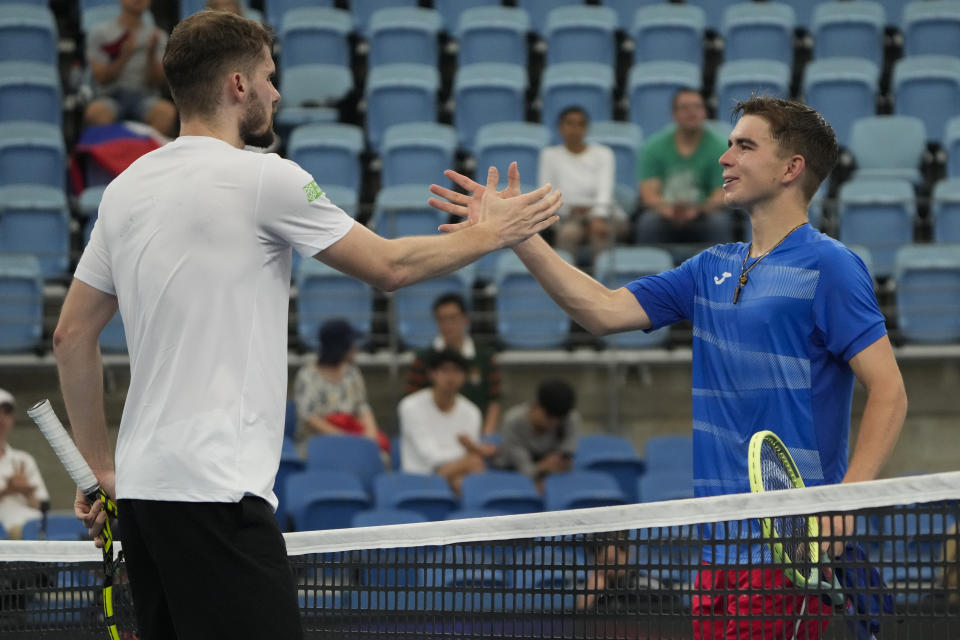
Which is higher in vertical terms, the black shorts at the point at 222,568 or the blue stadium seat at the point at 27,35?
the blue stadium seat at the point at 27,35

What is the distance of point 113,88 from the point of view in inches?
450

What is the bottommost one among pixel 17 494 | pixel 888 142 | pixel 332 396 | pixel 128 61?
pixel 17 494

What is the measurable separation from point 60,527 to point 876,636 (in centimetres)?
559

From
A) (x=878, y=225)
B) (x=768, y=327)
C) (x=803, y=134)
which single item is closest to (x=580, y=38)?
(x=878, y=225)

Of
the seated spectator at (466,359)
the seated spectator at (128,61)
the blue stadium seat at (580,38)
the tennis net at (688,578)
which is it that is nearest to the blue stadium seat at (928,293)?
the seated spectator at (466,359)

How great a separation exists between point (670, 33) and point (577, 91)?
1244 mm

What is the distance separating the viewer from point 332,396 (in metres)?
9.27

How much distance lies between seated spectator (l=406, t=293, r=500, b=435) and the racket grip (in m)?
5.83

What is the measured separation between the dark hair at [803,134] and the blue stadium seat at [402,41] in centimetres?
907

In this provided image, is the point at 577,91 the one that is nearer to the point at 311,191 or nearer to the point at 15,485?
the point at 15,485

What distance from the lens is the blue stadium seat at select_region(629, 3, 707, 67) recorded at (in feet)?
42.3

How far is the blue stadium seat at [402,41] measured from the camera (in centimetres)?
1290

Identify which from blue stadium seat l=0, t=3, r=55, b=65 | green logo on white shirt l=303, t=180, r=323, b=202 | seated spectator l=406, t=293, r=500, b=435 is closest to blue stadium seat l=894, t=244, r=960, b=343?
seated spectator l=406, t=293, r=500, b=435

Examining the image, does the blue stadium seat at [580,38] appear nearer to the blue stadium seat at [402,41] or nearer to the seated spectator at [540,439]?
the blue stadium seat at [402,41]
